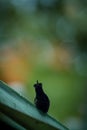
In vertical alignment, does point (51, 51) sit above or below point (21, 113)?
above

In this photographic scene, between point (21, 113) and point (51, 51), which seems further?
point (51, 51)

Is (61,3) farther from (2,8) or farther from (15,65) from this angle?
(15,65)

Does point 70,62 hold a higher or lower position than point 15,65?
higher

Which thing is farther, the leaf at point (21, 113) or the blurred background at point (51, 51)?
the blurred background at point (51, 51)

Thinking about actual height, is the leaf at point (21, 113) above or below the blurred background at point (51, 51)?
below

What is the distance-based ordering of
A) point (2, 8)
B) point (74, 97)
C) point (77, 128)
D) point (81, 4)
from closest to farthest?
point (77, 128) < point (74, 97) < point (2, 8) < point (81, 4)

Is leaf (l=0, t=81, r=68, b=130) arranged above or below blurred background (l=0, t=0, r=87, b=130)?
below

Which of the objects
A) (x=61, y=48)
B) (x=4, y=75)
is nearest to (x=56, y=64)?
(x=61, y=48)

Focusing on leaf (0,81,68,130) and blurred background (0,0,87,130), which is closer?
leaf (0,81,68,130)
